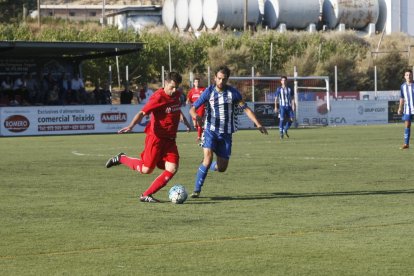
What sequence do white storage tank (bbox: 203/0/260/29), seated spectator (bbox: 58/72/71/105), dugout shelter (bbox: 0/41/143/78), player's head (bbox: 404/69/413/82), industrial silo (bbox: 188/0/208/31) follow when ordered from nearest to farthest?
1. player's head (bbox: 404/69/413/82)
2. dugout shelter (bbox: 0/41/143/78)
3. seated spectator (bbox: 58/72/71/105)
4. white storage tank (bbox: 203/0/260/29)
5. industrial silo (bbox: 188/0/208/31)

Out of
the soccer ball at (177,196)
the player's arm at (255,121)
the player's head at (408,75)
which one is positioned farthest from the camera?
the player's head at (408,75)

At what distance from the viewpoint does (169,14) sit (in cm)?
8094

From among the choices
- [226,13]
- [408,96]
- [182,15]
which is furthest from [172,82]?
[182,15]

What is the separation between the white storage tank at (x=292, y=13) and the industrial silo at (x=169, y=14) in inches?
326

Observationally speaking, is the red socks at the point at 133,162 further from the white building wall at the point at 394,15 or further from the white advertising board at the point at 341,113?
the white building wall at the point at 394,15

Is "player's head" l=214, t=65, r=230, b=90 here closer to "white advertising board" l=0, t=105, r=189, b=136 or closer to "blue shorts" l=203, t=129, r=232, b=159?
"blue shorts" l=203, t=129, r=232, b=159

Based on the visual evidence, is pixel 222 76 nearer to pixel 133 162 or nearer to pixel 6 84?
pixel 133 162

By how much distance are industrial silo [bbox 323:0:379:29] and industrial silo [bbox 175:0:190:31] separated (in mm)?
10643

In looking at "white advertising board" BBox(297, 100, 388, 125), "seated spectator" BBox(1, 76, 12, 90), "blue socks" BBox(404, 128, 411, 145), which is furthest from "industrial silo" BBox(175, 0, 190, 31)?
"blue socks" BBox(404, 128, 411, 145)

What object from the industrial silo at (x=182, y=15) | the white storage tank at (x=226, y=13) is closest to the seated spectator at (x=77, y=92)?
the white storage tank at (x=226, y=13)

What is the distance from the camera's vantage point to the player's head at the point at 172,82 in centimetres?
1339

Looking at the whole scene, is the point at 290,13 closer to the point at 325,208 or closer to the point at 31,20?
the point at 31,20

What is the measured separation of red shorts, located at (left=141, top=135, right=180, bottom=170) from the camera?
45.1ft

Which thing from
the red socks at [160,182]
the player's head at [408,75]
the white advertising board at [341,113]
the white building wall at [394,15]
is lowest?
the white advertising board at [341,113]
